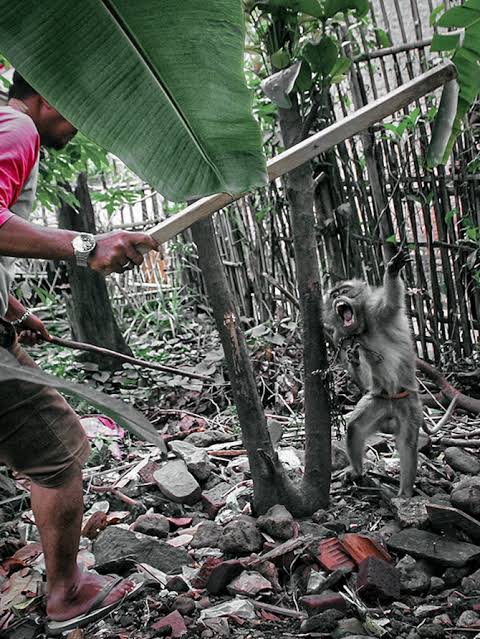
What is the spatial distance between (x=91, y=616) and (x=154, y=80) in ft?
6.29

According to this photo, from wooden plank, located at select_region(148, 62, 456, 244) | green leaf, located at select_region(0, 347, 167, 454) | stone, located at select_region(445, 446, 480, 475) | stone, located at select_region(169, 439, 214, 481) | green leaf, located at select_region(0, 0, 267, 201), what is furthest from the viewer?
stone, located at select_region(169, 439, 214, 481)

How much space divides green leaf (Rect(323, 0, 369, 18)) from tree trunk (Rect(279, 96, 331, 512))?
481 millimetres

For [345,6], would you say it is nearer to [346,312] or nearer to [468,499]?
[346,312]

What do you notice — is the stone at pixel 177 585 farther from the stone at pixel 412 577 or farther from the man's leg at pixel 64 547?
the stone at pixel 412 577

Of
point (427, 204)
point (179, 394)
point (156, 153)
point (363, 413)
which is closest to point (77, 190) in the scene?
point (179, 394)

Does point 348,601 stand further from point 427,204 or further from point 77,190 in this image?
point 77,190

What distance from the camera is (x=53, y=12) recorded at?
1.50m

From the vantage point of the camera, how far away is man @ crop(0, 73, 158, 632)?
202cm

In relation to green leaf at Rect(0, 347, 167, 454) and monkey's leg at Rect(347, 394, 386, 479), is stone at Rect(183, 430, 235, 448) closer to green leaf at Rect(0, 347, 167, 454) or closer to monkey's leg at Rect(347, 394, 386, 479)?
monkey's leg at Rect(347, 394, 386, 479)

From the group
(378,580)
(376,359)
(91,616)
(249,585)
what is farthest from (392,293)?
(91,616)

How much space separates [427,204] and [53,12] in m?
3.87

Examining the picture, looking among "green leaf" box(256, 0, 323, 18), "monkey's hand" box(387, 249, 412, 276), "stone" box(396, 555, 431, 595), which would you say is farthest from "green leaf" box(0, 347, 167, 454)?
"monkey's hand" box(387, 249, 412, 276)

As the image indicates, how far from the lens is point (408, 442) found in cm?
351

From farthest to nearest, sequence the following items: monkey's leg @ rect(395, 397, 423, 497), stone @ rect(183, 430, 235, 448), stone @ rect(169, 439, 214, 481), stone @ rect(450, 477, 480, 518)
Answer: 1. stone @ rect(183, 430, 235, 448)
2. stone @ rect(169, 439, 214, 481)
3. monkey's leg @ rect(395, 397, 423, 497)
4. stone @ rect(450, 477, 480, 518)
